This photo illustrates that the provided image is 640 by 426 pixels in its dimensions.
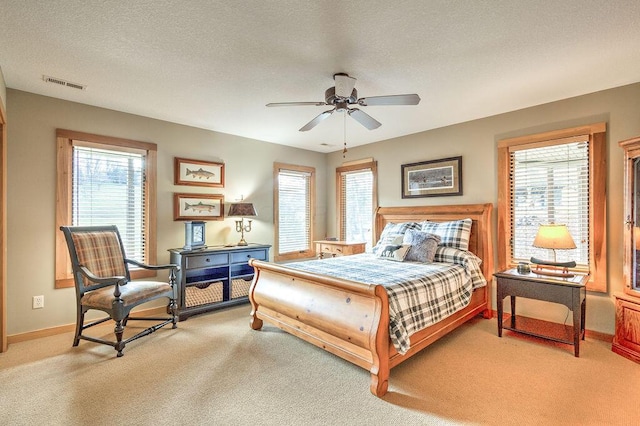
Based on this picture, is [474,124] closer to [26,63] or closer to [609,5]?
[609,5]

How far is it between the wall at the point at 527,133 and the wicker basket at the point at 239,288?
2533 mm

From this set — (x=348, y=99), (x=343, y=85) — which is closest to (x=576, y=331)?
(x=348, y=99)

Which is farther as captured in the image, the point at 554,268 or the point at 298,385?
the point at 554,268

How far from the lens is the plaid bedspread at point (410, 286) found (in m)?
2.32

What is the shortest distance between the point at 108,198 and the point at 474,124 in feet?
15.6

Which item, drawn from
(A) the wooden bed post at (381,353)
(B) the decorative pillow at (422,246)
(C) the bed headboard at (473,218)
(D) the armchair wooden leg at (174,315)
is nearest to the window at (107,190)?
(D) the armchair wooden leg at (174,315)

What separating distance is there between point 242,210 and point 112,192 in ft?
5.25

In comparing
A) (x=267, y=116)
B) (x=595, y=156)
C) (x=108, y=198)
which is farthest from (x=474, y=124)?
(x=108, y=198)

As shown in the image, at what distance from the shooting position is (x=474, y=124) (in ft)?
13.2

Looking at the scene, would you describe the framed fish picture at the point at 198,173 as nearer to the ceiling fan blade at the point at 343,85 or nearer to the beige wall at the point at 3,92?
the beige wall at the point at 3,92

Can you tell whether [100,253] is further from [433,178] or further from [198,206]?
[433,178]

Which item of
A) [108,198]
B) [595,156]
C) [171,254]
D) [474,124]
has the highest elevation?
[474,124]

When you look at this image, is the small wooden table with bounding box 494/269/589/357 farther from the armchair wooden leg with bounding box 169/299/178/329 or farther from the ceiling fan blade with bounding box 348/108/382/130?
the armchair wooden leg with bounding box 169/299/178/329

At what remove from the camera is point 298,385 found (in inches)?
90.6
